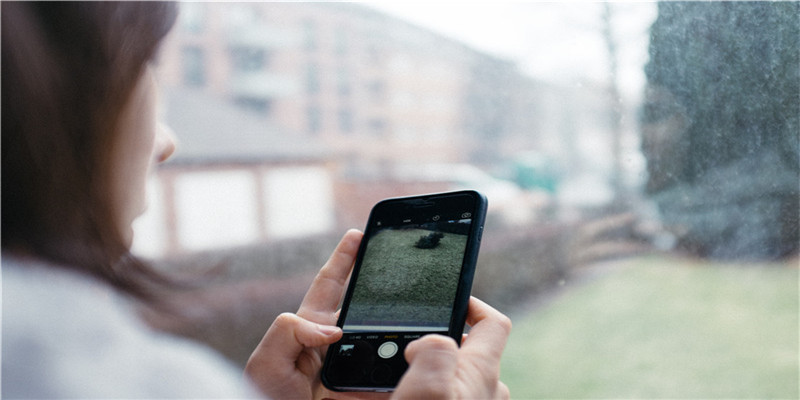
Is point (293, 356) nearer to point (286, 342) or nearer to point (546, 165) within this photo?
point (286, 342)

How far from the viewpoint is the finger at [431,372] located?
393 mm

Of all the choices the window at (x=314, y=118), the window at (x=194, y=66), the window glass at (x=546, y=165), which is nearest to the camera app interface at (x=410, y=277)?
the window glass at (x=546, y=165)

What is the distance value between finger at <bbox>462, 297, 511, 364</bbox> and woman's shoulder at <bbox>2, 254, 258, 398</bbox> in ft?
0.55

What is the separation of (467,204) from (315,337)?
18 centimetres

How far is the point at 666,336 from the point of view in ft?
3.06

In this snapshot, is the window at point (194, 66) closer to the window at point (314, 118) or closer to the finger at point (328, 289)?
the window at point (314, 118)

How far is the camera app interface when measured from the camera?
1.70 feet

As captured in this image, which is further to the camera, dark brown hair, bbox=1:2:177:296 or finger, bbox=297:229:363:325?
finger, bbox=297:229:363:325

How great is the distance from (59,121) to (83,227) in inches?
2.7

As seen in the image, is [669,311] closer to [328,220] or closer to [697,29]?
[697,29]

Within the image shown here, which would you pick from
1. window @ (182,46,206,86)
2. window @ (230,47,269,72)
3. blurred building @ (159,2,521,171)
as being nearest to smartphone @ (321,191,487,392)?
blurred building @ (159,2,521,171)

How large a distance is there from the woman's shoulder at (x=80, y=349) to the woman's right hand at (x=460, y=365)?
0.12 meters

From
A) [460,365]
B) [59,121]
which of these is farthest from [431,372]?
[59,121]

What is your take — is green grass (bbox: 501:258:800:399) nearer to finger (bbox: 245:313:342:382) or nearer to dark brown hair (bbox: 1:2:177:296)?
finger (bbox: 245:313:342:382)
